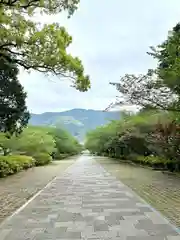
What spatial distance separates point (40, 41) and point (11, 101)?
8.52 metres

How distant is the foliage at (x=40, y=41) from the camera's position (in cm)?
1064

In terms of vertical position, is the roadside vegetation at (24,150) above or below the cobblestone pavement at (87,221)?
above

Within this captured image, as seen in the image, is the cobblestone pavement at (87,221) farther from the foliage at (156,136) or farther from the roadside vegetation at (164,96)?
the foliage at (156,136)

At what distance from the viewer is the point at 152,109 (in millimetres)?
18125

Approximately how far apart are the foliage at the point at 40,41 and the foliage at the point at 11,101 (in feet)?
22.0

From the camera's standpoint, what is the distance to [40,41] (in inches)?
450

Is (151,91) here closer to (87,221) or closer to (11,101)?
(11,101)

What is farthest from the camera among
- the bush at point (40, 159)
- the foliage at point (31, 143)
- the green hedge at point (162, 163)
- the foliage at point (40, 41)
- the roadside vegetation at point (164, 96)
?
the bush at point (40, 159)

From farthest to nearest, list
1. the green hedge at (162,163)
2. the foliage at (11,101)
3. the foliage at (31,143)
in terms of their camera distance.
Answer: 1. the foliage at (31,143)
2. the green hedge at (162,163)
3. the foliage at (11,101)

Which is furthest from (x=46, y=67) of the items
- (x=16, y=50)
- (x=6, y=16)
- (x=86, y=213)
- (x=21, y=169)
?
(x=21, y=169)

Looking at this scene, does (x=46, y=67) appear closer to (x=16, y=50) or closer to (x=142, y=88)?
(x=16, y=50)

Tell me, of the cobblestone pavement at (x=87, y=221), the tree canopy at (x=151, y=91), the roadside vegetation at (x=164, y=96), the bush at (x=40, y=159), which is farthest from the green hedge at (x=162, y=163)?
the cobblestone pavement at (x=87, y=221)

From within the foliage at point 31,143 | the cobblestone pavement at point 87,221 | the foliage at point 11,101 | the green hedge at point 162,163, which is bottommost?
the cobblestone pavement at point 87,221

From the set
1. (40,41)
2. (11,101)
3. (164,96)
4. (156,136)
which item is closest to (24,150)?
(11,101)
